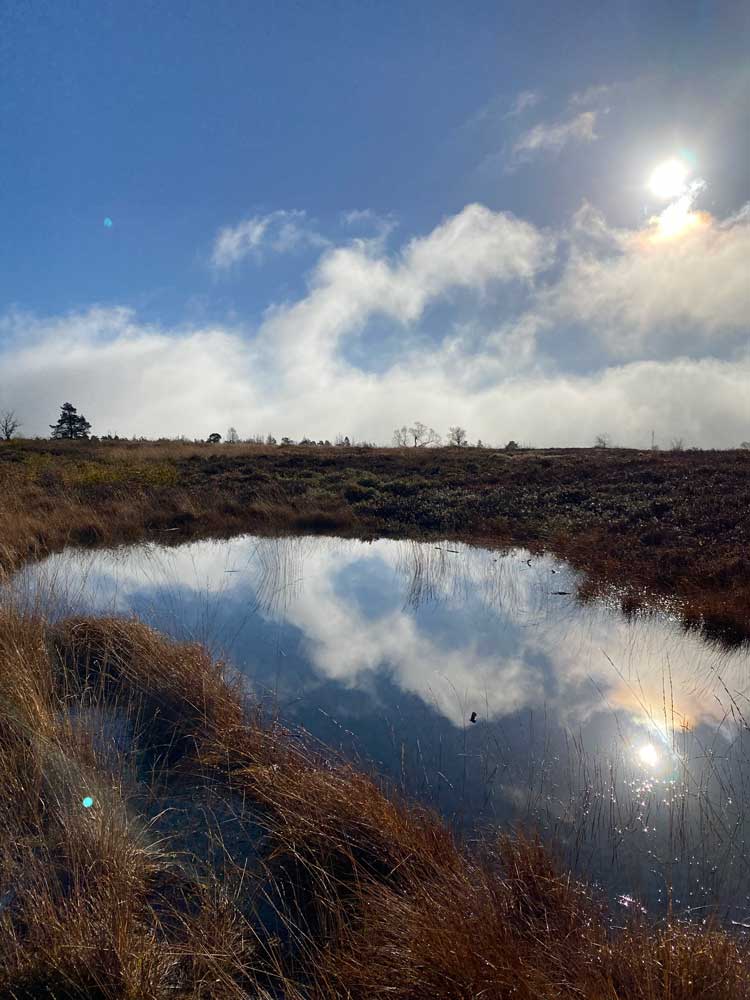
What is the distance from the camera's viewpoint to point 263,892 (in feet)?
9.71

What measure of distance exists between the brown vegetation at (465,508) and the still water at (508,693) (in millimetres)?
1062

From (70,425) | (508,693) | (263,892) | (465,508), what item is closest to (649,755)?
(508,693)

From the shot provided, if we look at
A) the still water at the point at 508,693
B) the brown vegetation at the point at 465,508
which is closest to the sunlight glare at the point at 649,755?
the still water at the point at 508,693

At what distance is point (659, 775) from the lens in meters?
4.12

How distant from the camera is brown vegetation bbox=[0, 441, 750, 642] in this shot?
31.3ft

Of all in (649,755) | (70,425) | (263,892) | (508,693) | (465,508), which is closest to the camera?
(263,892)

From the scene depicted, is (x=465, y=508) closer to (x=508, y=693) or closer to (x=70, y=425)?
(x=508, y=693)

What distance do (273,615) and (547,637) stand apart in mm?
3586

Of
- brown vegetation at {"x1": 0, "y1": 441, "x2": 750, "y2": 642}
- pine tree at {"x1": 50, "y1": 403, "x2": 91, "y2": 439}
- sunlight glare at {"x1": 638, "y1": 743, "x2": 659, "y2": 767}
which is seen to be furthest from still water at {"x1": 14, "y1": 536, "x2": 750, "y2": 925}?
pine tree at {"x1": 50, "y1": 403, "x2": 91, "y2": 439}

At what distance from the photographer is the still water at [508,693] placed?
11.5 feet

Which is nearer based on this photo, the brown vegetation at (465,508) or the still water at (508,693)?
the still water at (508,693)

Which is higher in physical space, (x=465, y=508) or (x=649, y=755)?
(x=465, y=508)

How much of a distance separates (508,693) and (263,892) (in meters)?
3.27

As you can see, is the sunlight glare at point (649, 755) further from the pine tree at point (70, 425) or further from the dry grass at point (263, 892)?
the pine tree at point (70, 425)
